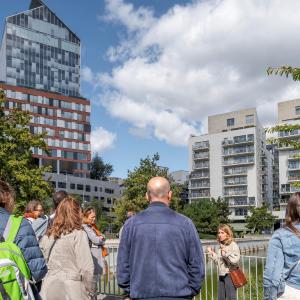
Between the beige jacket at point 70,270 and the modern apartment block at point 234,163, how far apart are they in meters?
96.4

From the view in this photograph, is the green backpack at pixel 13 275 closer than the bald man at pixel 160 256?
Yes

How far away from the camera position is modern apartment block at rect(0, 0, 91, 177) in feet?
355

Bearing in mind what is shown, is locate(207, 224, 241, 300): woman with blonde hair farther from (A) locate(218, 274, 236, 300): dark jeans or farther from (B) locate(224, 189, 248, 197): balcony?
(B) locate(224, 189, 248, 197): balcony

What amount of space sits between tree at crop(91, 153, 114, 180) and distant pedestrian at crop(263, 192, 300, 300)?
12809 centimetres

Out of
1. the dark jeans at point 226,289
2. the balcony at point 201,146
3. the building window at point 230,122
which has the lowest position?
the dark jeans at point 226,289

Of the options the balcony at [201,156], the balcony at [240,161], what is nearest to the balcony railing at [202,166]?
the balcony at [201,156]

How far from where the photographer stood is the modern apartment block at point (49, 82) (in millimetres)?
108125

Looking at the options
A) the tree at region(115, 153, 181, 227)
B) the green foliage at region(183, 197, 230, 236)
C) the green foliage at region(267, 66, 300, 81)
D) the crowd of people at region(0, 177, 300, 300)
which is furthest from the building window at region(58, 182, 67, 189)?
the crowd of people at region(0, 177, 300, 300)

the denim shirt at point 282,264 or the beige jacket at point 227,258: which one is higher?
the denim shirt at point 282,264

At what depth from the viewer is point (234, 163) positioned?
10450 centimetres

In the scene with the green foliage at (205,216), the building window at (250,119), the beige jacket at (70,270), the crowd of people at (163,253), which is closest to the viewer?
the crowd of people at (163,253)

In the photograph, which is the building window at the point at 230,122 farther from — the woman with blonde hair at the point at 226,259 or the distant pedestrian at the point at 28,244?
the distant pedestrian at the point at 28,244

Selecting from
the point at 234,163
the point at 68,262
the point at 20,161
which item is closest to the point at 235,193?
the point at 234,163

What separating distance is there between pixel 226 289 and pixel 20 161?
19636mm
